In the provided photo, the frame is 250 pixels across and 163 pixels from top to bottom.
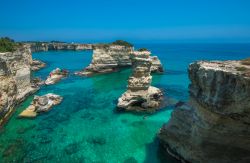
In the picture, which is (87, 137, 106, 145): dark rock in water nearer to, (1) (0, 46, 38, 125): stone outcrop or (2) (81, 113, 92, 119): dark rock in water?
(2) (81, 113, 92, 119): dark rock in water

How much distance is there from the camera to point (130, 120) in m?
25.5

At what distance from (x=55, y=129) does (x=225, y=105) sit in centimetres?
1786

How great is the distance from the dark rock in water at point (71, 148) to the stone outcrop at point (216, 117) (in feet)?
27.5

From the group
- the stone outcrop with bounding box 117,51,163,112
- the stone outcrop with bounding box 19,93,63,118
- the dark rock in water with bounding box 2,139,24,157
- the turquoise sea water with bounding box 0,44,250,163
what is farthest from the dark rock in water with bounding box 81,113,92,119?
the dark rock in water with bounding box 2,139,24,157

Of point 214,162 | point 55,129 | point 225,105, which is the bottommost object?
point 55,129

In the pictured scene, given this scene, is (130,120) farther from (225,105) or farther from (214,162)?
(225,105)

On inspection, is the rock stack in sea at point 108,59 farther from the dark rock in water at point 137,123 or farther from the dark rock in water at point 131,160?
the dark rock in water at point 131,160

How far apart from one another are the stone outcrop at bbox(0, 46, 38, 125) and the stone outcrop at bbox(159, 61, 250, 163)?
740 inches

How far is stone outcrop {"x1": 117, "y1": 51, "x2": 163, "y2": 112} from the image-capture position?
28266mm

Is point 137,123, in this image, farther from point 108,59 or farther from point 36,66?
point 36,66

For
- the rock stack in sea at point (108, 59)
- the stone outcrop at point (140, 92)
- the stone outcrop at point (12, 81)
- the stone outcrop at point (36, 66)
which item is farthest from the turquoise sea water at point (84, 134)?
A: the stone outcrop at point (36, 66)

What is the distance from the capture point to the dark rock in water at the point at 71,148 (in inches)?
752

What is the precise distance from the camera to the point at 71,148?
19.8 metres

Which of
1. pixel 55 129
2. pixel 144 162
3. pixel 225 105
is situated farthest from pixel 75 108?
pixel 225 105
